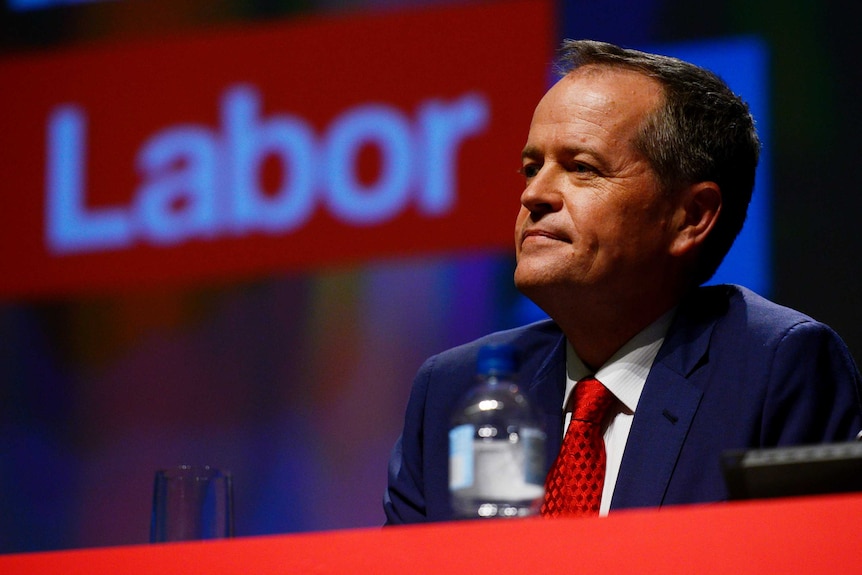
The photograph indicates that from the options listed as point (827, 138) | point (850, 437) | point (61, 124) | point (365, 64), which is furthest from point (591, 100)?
point (61, 124)

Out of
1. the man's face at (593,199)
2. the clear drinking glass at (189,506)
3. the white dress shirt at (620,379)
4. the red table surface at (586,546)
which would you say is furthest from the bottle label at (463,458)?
the man's face at (593,199)

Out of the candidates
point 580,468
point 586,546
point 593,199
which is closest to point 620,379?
point 580,468

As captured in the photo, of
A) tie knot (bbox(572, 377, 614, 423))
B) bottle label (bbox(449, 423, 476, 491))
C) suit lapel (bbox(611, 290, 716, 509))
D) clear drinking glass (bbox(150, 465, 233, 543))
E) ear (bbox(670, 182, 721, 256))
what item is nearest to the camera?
bottle label (bbox(449, 423, 476, 491))

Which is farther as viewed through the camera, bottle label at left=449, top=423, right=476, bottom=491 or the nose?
the nose

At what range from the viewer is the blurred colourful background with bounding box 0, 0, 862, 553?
2.95 m

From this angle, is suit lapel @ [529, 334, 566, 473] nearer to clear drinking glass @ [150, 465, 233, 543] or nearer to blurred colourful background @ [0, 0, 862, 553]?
clear drinking glass @ [150, 465, 233, 543]

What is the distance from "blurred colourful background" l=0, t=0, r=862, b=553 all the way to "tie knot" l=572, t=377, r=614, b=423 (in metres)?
0.99

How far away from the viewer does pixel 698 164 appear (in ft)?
7.54

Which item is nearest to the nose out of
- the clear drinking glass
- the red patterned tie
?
the red patterned tie

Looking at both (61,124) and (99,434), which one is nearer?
(99,434)

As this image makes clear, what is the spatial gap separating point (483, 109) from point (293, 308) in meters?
0.76

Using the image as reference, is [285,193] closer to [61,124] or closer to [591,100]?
[61,124]

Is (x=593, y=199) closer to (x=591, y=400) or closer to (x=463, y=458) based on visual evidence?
(x=591, y=400)

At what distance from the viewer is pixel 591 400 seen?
2.04 metres
